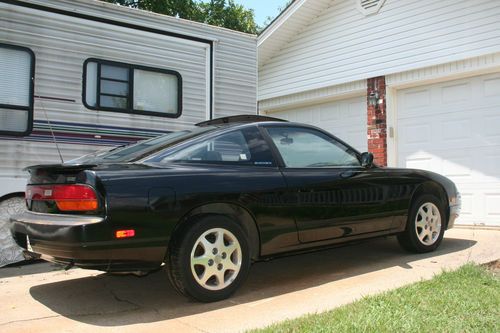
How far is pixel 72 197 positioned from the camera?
3.71 metres

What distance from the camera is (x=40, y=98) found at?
5777 millimetres

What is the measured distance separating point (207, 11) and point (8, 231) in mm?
20491

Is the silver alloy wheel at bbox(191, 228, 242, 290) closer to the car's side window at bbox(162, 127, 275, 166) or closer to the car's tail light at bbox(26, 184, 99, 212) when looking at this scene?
the car's side window at bbox(162, 127, 275, 166)

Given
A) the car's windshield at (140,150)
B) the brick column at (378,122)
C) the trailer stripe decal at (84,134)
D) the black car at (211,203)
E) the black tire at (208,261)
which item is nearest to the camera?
the black car at (211,203)

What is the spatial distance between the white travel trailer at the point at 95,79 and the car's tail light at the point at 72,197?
187 centimetres

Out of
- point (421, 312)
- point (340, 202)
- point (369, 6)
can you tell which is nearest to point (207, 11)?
point (369, 6)

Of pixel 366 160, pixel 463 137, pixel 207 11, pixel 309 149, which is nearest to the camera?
pixel 309 149

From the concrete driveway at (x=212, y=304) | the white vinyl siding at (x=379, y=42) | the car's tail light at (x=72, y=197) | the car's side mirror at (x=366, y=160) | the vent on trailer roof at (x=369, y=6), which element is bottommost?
→ the concrete driveway at (x=212, y=304)

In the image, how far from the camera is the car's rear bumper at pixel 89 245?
11.6ft

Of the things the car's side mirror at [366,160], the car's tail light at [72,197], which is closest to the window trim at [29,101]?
the car's tail light at [72,197]

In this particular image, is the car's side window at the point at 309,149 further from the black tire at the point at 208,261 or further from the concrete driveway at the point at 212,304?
the concrete driveway at the point at 212,304

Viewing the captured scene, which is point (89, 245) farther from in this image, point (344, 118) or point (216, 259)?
point (344, 118)

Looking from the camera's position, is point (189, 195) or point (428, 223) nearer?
point (189, 195)

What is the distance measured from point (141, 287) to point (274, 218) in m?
1.42
